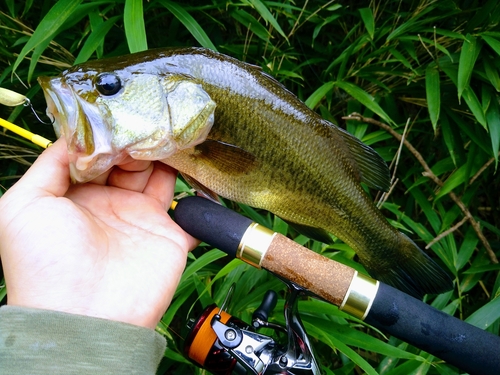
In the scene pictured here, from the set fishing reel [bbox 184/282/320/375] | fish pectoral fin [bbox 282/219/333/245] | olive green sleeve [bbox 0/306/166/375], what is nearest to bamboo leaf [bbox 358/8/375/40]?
fish pectoral fin [bbox 282/219/333/245]

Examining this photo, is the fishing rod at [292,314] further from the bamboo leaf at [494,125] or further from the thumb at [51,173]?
the bamboo leaf at [494,125]

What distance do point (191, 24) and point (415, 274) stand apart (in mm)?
1624

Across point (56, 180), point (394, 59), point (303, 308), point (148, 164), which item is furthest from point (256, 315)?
point (394, 59)

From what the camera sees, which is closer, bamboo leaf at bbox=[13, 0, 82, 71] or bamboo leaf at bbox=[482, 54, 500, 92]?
bamboo leaf at bbox=[13, 0, 82, 71]

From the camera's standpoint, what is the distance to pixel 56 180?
141 centimetres

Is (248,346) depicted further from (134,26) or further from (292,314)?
(134,26)

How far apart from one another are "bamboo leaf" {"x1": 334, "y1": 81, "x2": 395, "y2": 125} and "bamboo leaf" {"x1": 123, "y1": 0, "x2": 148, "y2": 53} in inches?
45.0

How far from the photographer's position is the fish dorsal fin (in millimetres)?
1848

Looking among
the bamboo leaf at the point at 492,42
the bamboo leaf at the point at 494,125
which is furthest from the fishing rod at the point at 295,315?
the bamboo leaf at the point at 492,42

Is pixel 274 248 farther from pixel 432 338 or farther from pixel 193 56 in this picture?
pixel 193 56

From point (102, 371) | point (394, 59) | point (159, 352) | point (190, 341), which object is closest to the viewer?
point (102, 371)

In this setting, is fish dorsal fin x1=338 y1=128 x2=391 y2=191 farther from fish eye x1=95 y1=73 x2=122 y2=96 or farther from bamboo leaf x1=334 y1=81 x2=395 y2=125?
fish eye x1=95 y1=73 x2=122 y2=96

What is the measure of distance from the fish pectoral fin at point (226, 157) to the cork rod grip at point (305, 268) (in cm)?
37

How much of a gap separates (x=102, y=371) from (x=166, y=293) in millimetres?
365
